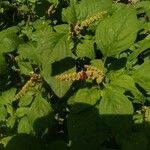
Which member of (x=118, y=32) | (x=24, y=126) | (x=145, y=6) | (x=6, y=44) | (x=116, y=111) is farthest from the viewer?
(x=145, y=6)

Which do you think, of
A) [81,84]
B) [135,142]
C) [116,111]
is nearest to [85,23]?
[81,84]

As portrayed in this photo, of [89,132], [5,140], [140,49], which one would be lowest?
[5,140]

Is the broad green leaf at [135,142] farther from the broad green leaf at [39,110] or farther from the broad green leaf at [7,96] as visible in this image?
the broad green leaf at [7,96]

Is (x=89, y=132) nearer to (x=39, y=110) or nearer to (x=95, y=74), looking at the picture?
(x=95, y=74)

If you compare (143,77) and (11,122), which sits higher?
(143,77)

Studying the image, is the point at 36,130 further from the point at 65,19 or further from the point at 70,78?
the point at 65,19

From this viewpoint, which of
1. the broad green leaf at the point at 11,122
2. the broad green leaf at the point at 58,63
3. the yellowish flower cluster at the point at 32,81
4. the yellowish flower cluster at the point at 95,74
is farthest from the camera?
the broad green leaf at the point at 11,122

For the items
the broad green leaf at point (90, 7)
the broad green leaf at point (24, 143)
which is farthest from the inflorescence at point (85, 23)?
the broad green leaf at point (24, 143)

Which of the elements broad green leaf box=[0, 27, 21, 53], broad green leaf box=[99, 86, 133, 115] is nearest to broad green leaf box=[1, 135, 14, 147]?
broad green leaf box=[0, 27, 21, 53]
